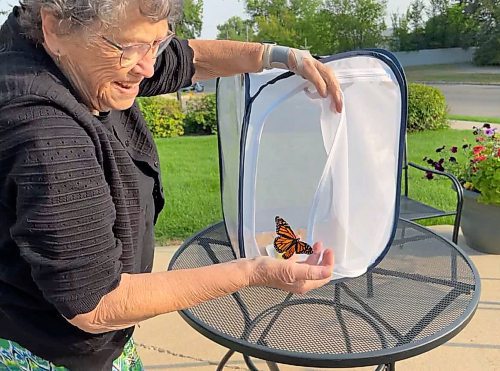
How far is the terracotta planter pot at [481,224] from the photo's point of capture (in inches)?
129

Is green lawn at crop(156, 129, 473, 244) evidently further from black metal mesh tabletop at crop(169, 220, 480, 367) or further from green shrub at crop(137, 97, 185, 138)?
green shrub at crop(137, 97, 185, 138)

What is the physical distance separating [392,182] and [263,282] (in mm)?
538

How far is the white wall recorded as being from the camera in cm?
3284

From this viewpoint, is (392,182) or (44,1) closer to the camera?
(44,1)

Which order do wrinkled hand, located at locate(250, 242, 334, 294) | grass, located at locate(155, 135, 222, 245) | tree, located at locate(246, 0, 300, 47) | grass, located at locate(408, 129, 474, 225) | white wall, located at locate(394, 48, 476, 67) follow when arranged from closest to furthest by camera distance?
1. wrinkled hand, located at locate(250, 242, 334, 294)
2. grass, located at locate(155, 135, 222, 245)
3. grass, located at locate(408, 129, 474, 225)
4. tree, located at locate(246, 0, 300, 47)
5. white wall, located at locate(394, 48, 476, 67)

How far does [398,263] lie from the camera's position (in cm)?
199

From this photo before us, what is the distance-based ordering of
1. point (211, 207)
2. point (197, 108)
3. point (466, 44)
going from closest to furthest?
1. point (211, 207)
2. point (197, 108)
3. point (466, 44)

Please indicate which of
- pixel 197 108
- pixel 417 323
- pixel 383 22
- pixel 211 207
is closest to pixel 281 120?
pixel 417 323

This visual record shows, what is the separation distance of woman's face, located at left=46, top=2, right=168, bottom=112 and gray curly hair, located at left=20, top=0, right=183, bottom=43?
2 cm

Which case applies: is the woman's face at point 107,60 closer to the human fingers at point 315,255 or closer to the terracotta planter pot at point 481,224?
the human fingers at point 315,255

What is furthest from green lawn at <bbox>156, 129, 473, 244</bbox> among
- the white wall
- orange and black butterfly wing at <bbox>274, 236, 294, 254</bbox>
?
the white wall

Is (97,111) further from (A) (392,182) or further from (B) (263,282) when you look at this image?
(A) (392,182)

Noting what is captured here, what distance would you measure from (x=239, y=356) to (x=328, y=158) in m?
1.40

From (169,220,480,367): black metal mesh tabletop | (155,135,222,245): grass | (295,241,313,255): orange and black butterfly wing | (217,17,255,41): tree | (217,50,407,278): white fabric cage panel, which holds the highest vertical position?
(217,17,255,41): tree
